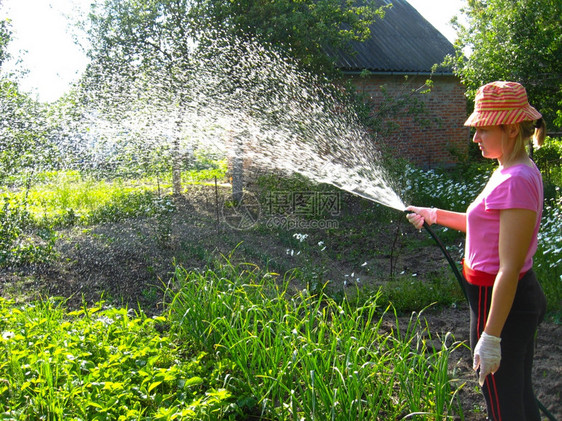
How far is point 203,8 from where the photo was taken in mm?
8281

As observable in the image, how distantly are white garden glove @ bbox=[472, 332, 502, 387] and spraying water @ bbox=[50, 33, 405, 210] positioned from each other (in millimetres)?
5749

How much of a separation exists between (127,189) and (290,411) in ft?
23.2

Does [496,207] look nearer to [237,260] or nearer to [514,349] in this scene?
[514,349]

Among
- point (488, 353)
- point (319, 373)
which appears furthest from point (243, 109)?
point (488, 353)

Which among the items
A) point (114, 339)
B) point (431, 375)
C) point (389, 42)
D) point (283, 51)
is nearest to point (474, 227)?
point (431, 375)

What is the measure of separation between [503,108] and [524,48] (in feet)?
26.6

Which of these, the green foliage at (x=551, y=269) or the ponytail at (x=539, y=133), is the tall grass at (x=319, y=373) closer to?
the ponytail at (x=539, y=133)

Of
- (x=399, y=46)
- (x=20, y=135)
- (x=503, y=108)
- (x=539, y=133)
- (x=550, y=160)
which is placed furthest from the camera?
(x=399, y=46)

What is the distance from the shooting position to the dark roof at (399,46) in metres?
11.3

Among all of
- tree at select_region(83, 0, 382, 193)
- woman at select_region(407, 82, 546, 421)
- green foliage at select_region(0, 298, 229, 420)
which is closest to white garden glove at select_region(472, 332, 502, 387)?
woman at select_region(407, 82, 546, 421)

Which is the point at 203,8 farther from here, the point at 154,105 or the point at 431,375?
the point at 431,375

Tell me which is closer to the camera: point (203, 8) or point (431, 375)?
point (431, 375)

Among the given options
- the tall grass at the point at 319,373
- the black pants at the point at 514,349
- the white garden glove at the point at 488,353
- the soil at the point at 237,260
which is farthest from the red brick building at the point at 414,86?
the white garden glove at the point at 488,353

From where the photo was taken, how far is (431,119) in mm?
12117
